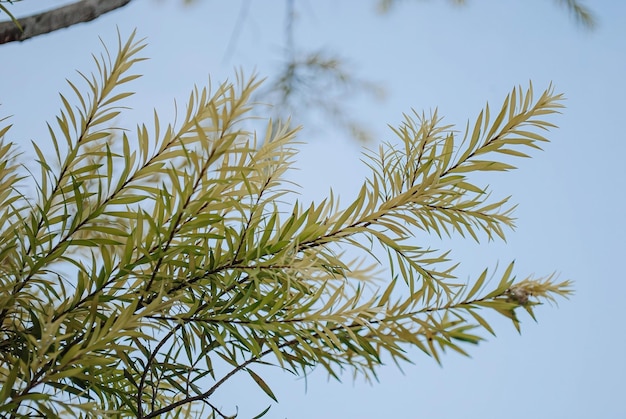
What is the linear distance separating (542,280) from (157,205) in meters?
0.15

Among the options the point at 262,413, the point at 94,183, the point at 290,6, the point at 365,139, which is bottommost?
the point at 262,413

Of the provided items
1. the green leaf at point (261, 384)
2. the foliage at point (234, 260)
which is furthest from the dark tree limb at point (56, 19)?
the green leaf at point (261, 384)

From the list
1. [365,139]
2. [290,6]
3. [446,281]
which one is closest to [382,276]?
[446,281]

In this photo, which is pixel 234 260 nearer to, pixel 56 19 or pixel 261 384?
pixel 261 384

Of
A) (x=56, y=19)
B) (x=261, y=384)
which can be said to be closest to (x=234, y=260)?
(x=261, y=384)

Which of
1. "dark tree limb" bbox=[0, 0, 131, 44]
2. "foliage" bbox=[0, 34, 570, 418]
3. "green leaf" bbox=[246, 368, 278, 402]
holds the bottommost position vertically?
"green leaf" bbox=[246, 368, 278, 402]

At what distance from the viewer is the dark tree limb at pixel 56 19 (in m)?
0.29

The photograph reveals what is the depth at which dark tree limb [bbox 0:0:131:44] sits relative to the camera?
11.5 inches

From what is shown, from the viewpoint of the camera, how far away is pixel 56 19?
316 mm

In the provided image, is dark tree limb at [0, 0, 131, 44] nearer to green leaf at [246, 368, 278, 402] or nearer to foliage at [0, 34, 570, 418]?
foliage at [0, 34, 570, 418]

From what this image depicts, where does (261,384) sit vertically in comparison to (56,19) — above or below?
below

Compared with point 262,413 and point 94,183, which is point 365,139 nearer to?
point 94,183

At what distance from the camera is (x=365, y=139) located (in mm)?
→ 783

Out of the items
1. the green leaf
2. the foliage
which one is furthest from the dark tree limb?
the green leaf
